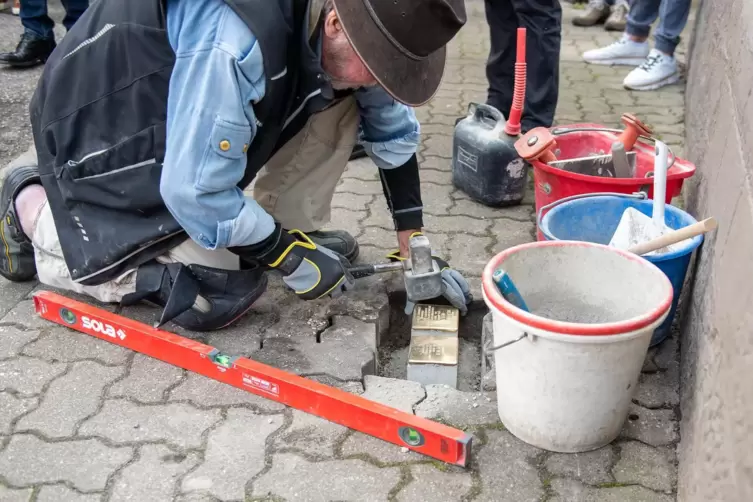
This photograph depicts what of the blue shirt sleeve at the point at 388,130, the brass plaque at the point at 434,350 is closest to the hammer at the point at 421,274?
the brass plaque at the point at 434,350

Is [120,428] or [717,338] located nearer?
[717,338]

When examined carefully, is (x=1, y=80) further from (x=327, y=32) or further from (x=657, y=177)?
(x=657, y=177)

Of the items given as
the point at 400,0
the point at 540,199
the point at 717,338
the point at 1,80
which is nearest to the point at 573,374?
the point at 717,338

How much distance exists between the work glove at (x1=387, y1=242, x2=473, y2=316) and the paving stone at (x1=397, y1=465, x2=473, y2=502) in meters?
0.75

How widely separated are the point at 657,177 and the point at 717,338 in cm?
70

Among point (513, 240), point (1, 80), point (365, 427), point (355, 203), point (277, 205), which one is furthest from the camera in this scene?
point (1, 80)

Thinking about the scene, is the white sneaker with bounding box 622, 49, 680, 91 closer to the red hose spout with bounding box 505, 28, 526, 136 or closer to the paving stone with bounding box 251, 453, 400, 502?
the red hose spout with bounding box 505, 28, 526, 136

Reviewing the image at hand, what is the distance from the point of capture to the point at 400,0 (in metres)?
1.82

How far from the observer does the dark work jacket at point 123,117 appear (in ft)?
6.84

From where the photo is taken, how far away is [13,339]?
254cm

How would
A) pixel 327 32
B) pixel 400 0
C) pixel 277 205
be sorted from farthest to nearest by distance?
pixel 277 205 → pixel 327 32 → pixel 400 0

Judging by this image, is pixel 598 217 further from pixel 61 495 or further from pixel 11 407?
pixel 11 407

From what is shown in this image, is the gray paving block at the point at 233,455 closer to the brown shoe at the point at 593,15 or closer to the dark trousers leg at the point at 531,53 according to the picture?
the dark trousers leg at the point at 531,53

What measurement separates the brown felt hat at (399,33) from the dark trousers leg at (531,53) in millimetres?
1689
